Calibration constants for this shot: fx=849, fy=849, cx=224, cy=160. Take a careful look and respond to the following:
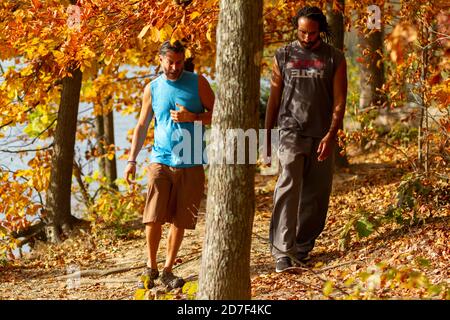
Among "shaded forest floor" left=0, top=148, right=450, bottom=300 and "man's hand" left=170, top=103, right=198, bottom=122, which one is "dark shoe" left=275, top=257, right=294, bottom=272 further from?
"man's hand" left=170, top=103, right=198, bottom=122

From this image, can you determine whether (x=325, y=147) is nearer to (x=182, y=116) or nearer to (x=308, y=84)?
(x=308, y=84)

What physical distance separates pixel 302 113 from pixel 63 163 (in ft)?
16.1

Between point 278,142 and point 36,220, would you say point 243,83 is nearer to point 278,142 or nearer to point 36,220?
point 278,142

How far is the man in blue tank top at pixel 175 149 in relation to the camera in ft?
23.7

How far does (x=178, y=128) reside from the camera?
7.25 metres

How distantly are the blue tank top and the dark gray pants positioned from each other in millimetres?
757

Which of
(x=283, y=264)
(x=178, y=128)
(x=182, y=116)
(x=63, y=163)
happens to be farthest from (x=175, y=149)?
(x=63, y=163)

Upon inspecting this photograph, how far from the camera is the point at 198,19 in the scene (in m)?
Result: 8.38

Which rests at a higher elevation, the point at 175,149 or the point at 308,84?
the point at 308,84

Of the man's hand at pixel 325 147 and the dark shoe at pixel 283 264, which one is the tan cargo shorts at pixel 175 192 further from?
the man's hand at pixel 325 147

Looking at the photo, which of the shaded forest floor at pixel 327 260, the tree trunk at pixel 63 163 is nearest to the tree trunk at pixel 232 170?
the shaded forest floor at pixel 327 260

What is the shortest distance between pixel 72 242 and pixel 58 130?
4.90 feet

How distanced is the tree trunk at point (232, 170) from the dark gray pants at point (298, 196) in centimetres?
166
